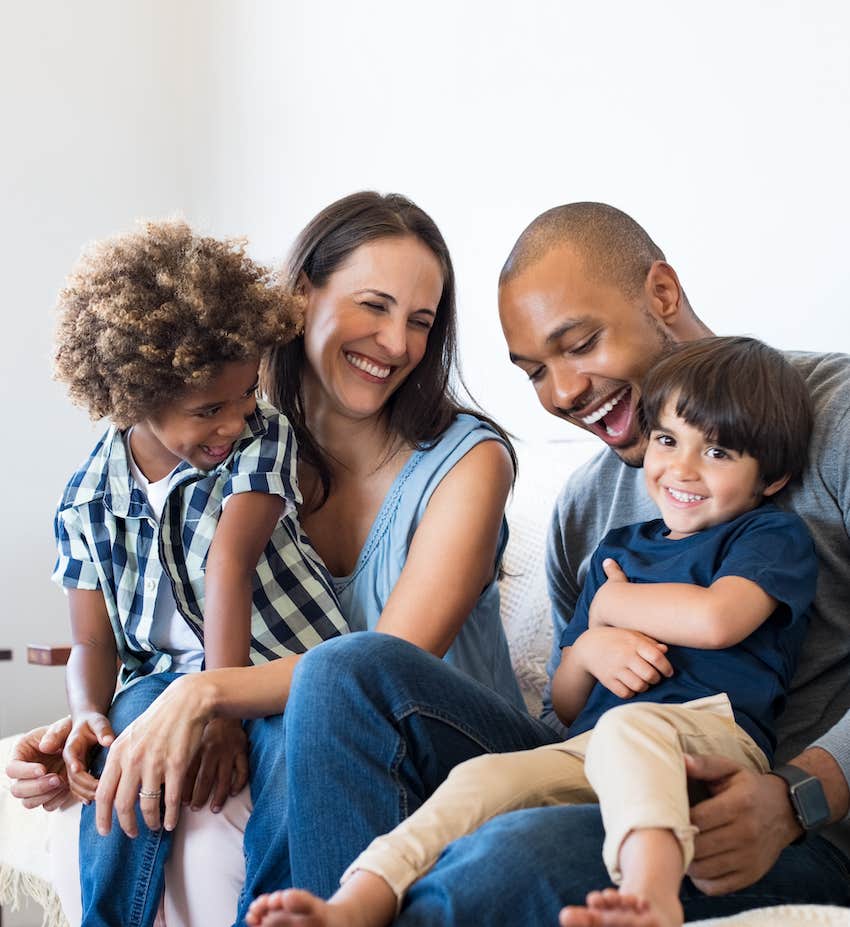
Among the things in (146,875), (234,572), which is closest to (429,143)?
(234,572)

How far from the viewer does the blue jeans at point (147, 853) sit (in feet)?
4.11

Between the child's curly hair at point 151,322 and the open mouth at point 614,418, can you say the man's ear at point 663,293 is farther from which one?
the child's curly hair at point 151,322

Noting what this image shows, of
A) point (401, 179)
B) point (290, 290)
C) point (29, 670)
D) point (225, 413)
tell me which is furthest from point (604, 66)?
point (29, 670)

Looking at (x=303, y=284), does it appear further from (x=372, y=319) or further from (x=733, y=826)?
(x=733, y=826)

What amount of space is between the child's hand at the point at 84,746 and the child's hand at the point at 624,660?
61 cm

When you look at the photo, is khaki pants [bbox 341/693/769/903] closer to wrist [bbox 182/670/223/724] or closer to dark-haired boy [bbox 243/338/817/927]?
dark-haired boy [bbox 243/338/817/927]

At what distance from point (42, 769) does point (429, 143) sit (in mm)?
1799

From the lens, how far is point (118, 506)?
1.54 metres

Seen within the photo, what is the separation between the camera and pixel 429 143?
269cm

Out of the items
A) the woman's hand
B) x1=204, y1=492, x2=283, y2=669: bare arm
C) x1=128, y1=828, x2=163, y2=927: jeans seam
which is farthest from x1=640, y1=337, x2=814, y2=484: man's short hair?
x1=128, y1=828, x2=163, y2=927: jeans seam

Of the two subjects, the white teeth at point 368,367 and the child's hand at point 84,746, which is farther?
the white teeth at point 368,367

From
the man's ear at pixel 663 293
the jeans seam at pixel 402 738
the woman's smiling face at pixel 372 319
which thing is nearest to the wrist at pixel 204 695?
the jeans seam at pixel 402 738

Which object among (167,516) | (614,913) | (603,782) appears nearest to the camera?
(614,913)

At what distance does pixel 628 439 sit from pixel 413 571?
0.37 meters
